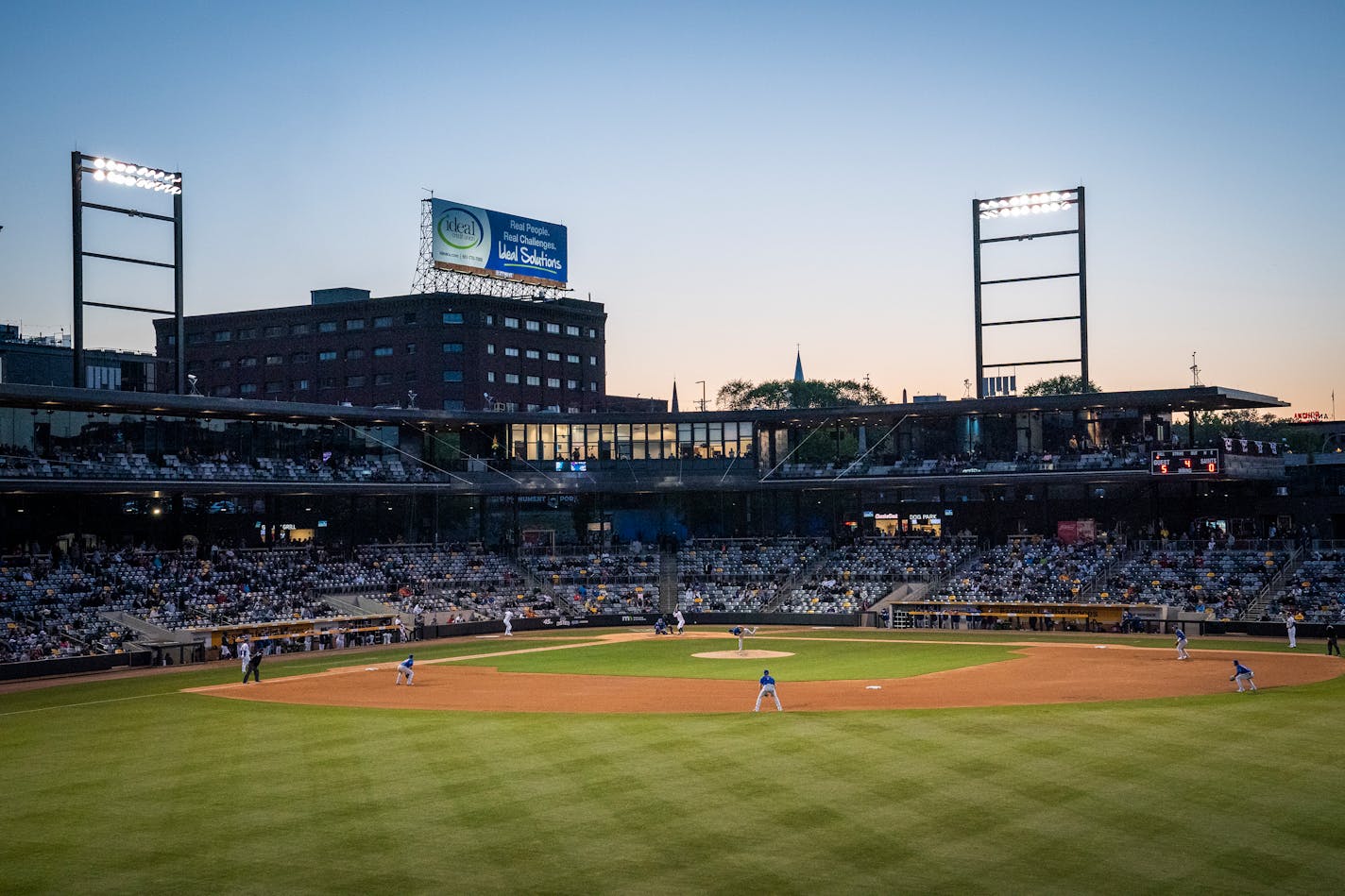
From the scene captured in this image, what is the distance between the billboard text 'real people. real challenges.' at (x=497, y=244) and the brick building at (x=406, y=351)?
11522 mm

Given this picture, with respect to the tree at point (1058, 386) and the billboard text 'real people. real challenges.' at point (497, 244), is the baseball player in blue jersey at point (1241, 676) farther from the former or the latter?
the tree at point (1058, 386)

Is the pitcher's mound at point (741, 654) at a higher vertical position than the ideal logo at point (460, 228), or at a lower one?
lower

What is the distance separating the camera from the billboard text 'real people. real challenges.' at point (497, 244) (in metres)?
93.6

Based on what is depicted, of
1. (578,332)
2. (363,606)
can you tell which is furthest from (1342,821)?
(578,332)

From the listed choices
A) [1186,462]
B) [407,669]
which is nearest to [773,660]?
[407,669]

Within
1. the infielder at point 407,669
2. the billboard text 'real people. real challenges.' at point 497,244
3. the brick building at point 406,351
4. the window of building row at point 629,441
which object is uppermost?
the billboard text 'real people. real challenges.' at point 497,244

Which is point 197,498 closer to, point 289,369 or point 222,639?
point 222,639

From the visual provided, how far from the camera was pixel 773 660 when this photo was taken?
5312cm

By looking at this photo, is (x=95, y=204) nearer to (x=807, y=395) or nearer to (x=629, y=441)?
(x=629, y=441)

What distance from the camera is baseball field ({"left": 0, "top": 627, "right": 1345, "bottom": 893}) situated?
19.2 m

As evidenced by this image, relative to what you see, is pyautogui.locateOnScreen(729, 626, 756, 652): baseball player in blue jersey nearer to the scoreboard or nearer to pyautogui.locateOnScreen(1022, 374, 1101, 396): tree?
the scoreboard

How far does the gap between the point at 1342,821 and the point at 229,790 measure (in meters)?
21.7

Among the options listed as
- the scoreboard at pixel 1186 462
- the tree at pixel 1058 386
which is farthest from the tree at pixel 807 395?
the scoreboard at pixel 1186 462

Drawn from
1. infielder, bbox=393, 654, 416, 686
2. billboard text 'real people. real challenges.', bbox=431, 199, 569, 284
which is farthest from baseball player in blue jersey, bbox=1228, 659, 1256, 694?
billboard text 'real people. real challenges.', bbox=431, 199, 569, 284
